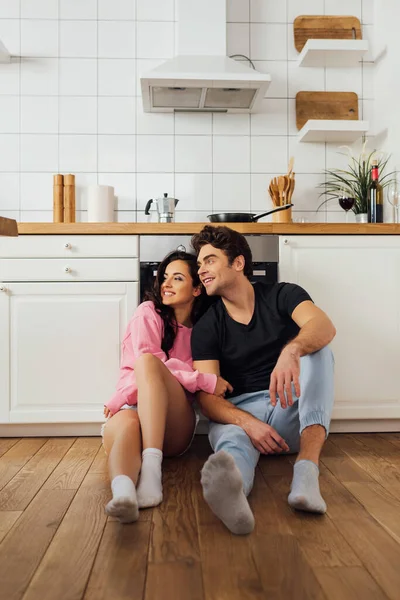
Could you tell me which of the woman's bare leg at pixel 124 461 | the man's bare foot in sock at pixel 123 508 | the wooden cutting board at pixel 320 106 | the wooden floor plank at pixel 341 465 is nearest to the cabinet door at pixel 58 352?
the woman's bare leg at pixel 124 461

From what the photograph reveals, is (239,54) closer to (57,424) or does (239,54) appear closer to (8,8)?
(8,8)

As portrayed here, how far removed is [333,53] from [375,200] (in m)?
0.82

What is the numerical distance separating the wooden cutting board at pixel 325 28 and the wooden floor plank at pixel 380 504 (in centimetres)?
251

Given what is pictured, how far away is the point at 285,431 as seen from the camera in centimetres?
→ 215

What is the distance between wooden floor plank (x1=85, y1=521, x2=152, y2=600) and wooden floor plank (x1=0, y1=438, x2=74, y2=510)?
1.20ft

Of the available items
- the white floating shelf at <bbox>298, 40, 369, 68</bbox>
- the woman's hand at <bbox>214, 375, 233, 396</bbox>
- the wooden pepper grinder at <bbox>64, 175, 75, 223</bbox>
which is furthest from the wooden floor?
the white floating shelf at <bbox>298, 40, 369, 68</bbox>

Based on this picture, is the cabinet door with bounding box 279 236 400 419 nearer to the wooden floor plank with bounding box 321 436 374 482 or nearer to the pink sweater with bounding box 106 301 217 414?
the wooden floor plank with bounding box 321 436 374 482

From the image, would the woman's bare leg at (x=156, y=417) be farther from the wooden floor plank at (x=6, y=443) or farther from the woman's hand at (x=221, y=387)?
the wooden floor plank at (x=6, y=443)

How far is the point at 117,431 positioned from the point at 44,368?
868 millimetres

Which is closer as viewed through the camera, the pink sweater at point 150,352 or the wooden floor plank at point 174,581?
the wooden floor plank at point 174,581

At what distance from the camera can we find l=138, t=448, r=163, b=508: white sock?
170 centimetres

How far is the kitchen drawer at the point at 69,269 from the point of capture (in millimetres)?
2688

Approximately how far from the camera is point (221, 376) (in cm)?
234

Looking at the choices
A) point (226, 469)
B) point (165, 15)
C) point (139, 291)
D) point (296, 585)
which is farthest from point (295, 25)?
point (296, 585)
